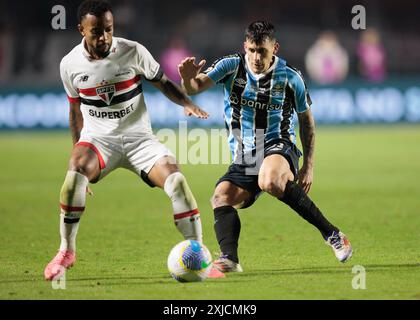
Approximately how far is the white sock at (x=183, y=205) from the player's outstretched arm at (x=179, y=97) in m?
0.48

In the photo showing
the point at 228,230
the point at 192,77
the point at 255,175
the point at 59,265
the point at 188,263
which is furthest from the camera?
the point at 255,175

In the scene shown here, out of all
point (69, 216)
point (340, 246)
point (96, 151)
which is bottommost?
point (340, 246)

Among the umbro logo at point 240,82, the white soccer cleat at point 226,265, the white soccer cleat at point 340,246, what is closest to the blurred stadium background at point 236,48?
the umbro logo at point 240,82

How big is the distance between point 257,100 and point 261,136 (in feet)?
1.01

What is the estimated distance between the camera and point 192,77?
22.7 feet

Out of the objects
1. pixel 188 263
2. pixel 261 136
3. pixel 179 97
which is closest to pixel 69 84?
pixel 179 97

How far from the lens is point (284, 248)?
814 centimetres

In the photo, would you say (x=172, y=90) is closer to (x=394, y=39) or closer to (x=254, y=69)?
(x=254, y=69)

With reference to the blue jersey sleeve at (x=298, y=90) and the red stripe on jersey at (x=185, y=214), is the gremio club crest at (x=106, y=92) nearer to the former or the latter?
the red stripe on jersey at (x=185, y=214)

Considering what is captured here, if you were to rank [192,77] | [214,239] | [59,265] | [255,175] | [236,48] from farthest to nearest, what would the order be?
[236,48] < [214,239] < [255,175] < [192,77] < [59,265]

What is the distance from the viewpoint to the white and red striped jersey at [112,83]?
22.9ft

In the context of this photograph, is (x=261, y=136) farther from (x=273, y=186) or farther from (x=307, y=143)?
(x=273, y=186)

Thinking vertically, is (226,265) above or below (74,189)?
below

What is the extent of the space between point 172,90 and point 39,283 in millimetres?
1784
